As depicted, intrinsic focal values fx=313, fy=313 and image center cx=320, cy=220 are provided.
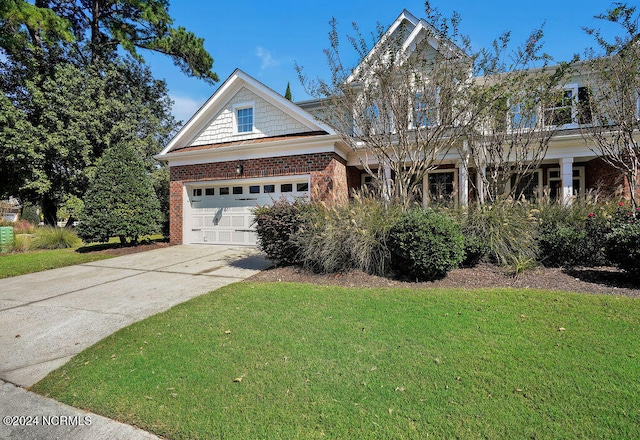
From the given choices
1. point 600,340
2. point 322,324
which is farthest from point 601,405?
point 322,324

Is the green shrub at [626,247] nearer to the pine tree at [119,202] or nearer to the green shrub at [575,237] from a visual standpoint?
the green shrub at [575,237]

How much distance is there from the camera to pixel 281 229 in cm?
704

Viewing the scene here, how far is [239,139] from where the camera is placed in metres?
12.0

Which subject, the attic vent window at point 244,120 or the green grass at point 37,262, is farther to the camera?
the attic vent window at point 244,120

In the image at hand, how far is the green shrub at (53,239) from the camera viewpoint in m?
12.2

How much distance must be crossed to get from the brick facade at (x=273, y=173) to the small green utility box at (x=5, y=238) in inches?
227

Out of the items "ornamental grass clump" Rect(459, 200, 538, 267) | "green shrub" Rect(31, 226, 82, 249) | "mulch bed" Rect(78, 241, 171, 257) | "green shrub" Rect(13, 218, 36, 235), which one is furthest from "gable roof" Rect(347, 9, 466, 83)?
"green shrub" Rect(13, 218, 36, 235)

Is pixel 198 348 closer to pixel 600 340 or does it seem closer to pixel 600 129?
pixel 600 340

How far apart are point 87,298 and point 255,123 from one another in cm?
820

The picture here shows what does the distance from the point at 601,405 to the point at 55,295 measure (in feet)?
25.7

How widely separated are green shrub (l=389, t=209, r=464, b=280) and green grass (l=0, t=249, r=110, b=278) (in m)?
9.07

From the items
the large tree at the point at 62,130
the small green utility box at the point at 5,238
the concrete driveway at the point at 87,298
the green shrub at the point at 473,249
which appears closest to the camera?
the concrete driveway at the point at 87,298

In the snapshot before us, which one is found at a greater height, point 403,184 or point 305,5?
point 305,5

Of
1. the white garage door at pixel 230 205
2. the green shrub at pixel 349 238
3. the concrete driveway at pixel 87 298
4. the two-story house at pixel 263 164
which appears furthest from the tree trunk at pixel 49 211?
the green shrub at pixel 349 238
